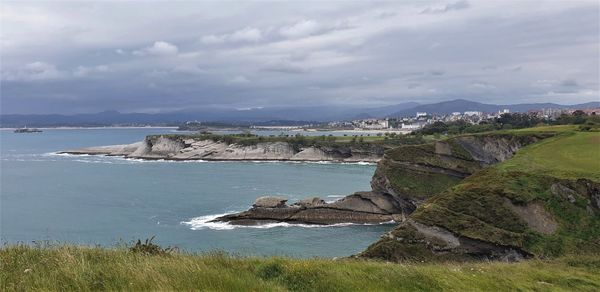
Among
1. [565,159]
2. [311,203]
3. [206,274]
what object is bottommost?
[311,203]

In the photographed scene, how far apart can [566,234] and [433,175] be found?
25.2m

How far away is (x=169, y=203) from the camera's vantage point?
5338 cm

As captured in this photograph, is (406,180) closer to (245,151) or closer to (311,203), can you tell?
(311,203)

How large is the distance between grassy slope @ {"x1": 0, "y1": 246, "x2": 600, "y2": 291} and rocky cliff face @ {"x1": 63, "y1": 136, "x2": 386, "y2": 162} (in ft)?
331

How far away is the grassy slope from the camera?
6.99 m

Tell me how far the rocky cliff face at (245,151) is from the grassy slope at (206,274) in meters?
101

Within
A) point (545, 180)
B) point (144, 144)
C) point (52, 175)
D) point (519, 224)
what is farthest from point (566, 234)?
point (144, 144)

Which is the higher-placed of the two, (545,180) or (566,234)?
(545,180)

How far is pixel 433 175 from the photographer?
51.4 metres

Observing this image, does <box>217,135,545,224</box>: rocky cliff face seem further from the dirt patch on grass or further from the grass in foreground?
the dirt patch on grass

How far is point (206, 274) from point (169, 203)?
47.9 meters

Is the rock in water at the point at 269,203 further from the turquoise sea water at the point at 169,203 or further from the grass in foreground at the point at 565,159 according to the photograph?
the grass in foreground at the point at 565,159

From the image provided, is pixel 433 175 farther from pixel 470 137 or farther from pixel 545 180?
pixel 545 180

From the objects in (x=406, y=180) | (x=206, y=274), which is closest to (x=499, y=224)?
(x=406, y=180)
